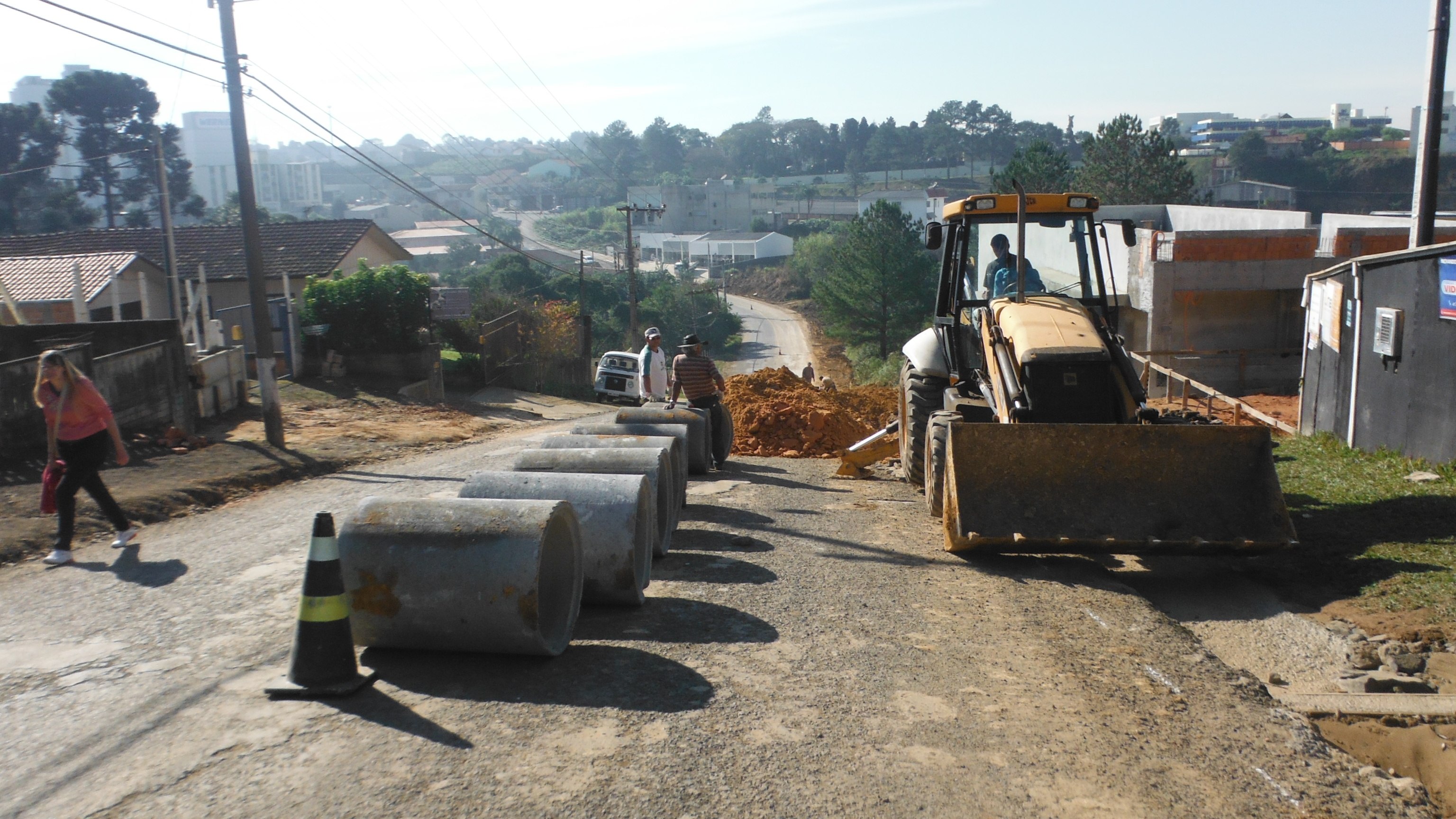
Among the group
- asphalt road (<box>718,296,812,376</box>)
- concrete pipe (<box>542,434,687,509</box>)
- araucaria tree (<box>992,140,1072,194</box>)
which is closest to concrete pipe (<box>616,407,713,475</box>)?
concrete pipe (<box>542,434,687,509</box>)

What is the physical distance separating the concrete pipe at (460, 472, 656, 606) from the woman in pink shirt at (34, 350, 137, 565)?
11.1 feet

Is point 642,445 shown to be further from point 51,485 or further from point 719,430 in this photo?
point 51,485

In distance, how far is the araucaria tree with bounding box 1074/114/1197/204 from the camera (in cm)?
5944

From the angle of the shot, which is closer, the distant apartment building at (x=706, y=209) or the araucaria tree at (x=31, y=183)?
the araucaria tree at (x=31, y=183)

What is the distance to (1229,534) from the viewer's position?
7.46 m

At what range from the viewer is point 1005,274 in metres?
9.77

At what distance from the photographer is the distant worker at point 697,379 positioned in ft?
39.2

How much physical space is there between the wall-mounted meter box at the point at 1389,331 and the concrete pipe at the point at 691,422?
733cm

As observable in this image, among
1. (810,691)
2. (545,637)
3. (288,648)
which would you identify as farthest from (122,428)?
(810,691)

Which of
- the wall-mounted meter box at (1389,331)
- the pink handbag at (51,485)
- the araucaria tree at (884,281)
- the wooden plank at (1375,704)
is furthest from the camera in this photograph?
the araucaria tree at (884,281)

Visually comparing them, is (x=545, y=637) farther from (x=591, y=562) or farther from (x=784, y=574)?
(x=784, y=574)

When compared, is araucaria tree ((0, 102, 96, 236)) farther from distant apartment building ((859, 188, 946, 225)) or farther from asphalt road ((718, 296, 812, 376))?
distant apartment building ((859, 188, 946, 225))

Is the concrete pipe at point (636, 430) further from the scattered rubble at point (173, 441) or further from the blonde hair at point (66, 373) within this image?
the scattered rubble at point (173, 441)

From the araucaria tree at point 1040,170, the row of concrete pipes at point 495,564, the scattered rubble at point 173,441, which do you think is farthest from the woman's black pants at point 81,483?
the araucaria tree at point 1040,170
